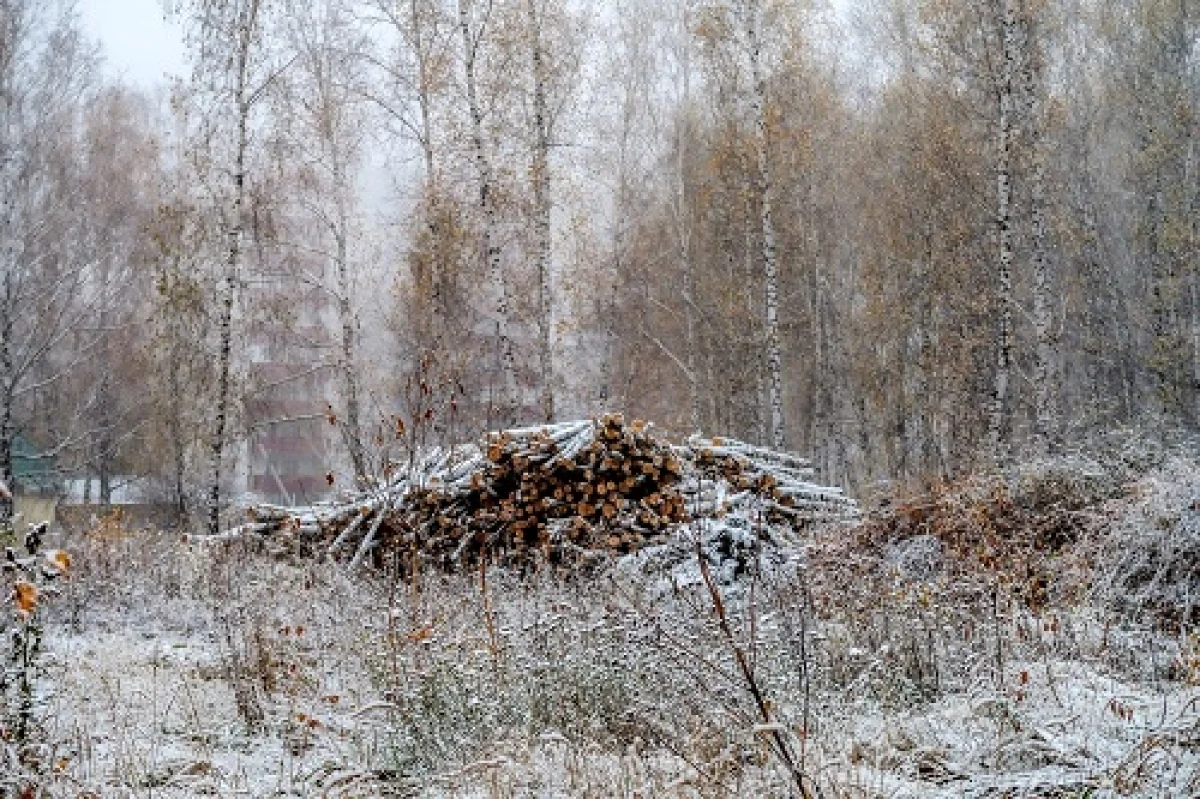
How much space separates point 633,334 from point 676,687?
1998 centimetres

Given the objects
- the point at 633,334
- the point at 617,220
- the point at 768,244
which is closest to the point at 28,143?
the point at 617,220

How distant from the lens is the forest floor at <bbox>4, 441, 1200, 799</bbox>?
306 cm

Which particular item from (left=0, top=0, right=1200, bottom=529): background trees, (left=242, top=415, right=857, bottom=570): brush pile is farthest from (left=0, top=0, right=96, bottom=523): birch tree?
(left=242, top=415, right=857, bottom=570): brush pile

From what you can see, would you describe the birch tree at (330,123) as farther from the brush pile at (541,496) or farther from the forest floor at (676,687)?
the forest floor at (676,687)

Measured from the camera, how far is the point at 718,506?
8.12 m

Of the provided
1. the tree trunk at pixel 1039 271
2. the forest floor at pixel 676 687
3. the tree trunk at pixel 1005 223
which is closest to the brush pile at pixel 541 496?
the forest floor at pixel 676 687

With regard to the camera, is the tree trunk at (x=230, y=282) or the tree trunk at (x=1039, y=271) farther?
the tree trunk at (x=230, y=282)

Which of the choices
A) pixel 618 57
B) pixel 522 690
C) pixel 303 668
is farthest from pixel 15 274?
pixel 522 690

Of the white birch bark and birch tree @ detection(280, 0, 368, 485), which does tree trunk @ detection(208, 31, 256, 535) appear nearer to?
the white birch bark

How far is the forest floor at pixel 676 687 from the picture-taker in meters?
3.06

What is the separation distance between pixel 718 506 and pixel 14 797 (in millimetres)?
5840

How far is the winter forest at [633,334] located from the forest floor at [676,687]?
0.04m

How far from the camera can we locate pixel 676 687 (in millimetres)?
3885

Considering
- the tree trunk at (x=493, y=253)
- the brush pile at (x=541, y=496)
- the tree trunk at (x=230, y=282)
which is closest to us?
the brush pile at (x=541, y=496)
